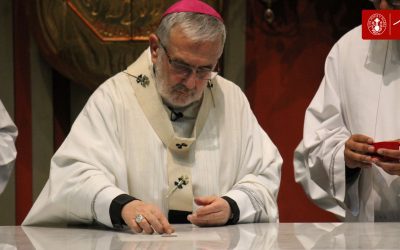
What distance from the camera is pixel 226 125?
4297 mm

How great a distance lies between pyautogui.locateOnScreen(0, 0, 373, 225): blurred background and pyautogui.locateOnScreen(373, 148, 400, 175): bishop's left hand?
2.28 meters

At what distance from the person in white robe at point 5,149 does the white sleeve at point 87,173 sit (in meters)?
0.68

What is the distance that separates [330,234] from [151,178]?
84 cm

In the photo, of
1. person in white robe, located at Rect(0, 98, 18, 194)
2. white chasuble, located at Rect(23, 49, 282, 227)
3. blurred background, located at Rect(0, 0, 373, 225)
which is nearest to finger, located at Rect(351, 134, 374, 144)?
white chasuble, located at Rect(23, 49, 282, 227)

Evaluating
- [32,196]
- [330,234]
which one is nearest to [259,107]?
[32,196]

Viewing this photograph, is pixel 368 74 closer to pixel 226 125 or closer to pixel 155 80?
pixel 226 125

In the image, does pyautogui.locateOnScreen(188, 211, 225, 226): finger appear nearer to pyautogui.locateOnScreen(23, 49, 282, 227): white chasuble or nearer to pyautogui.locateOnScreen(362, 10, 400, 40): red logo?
pyautogui.locateOnScreen(23, 49, 282, 227): white chasuble

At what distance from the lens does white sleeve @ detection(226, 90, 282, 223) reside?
4.00 meters

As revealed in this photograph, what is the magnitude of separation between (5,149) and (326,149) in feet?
5.08

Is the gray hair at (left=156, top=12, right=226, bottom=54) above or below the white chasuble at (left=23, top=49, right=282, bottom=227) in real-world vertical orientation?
above

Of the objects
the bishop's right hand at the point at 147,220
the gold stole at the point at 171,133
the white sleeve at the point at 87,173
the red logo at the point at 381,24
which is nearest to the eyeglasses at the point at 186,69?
the gold stole at the point at 171,133

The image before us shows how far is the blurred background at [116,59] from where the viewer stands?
19.8ft

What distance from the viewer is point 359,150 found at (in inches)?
162

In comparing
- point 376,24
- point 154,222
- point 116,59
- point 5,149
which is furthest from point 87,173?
point 116,59
